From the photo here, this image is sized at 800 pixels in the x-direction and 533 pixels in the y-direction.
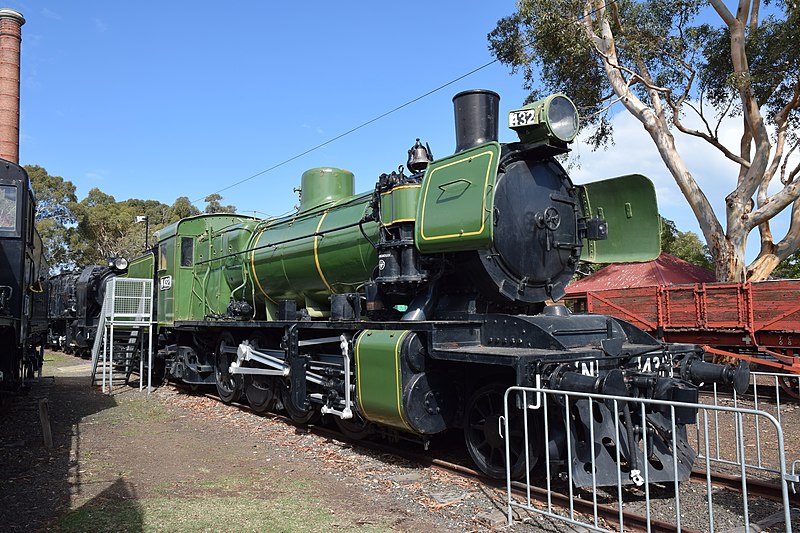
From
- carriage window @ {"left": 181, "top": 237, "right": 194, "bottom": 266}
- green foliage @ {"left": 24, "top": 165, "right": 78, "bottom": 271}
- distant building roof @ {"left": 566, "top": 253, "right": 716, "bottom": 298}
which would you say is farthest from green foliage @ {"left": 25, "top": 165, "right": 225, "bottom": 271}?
carriage window @ {"left": 181, "top": 237, "right": 194, "bottom": 266}

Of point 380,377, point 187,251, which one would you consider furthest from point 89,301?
point 380,377

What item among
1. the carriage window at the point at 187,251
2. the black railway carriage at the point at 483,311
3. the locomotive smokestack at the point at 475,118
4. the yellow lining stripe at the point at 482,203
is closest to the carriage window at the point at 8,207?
the carriage window at the point at 187,251

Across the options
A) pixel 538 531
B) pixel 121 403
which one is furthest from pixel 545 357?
pixel 121 403

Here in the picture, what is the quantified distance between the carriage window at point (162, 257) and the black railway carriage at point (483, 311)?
5133 millimetres

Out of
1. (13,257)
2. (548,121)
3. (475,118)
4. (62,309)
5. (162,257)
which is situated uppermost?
(475,118)

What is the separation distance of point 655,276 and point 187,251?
1667cm

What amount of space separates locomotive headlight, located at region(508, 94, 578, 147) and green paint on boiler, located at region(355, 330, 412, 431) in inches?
89.9

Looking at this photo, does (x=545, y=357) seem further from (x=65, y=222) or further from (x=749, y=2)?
(x=65, y=222)

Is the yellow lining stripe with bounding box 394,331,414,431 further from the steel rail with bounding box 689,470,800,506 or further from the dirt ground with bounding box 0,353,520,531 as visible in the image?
the steel rail with bounding box 689,470,800,506

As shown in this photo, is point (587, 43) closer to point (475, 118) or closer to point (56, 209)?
point (475, 118)

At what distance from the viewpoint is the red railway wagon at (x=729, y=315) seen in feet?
36.1

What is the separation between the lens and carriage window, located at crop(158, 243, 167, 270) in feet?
40.2

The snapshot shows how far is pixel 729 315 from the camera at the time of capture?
38.6 ft

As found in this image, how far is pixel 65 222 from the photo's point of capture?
4575 cm
